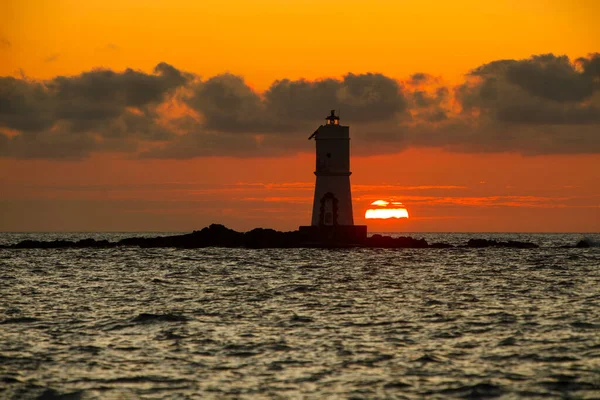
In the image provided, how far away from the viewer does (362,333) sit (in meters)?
23.1

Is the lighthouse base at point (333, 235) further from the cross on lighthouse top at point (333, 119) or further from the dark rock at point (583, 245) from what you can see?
the dark rock at point (583, 245)

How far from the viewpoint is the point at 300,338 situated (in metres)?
22.3

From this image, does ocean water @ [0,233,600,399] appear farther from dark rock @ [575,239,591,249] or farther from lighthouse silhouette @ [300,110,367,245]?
dark rock @ [575,239,591,249]

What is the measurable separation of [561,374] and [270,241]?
63941 millimetres

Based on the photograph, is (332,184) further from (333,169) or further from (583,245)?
(583,245)

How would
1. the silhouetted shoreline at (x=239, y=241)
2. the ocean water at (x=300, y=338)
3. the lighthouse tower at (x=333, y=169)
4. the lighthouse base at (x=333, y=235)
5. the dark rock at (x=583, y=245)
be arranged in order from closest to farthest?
the ocean water at (x=300, y=338), the lighthouse tower at (x=333, y=169), the lighthouse base at (x=333, y=235), the silhouetted shoreline at (x=239, y=241), the dark rock at (x=583, y=245)

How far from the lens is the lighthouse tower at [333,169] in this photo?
6519cm

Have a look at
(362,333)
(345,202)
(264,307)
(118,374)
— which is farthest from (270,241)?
(118,374)

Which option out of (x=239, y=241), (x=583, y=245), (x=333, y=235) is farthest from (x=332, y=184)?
(x=583, y=245)

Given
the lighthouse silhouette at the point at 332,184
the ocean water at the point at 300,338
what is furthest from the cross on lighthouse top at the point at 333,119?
the ocean water at the point at 300,338

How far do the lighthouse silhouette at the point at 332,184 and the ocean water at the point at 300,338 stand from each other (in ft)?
75.1

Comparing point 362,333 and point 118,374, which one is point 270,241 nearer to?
point 362,333

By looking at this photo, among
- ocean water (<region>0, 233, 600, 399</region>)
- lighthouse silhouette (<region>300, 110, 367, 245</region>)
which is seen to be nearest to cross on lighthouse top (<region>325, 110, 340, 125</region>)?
lighthouse silhouette (<region>300, 110, 367, 245</region>)

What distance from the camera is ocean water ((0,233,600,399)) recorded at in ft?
54.1
